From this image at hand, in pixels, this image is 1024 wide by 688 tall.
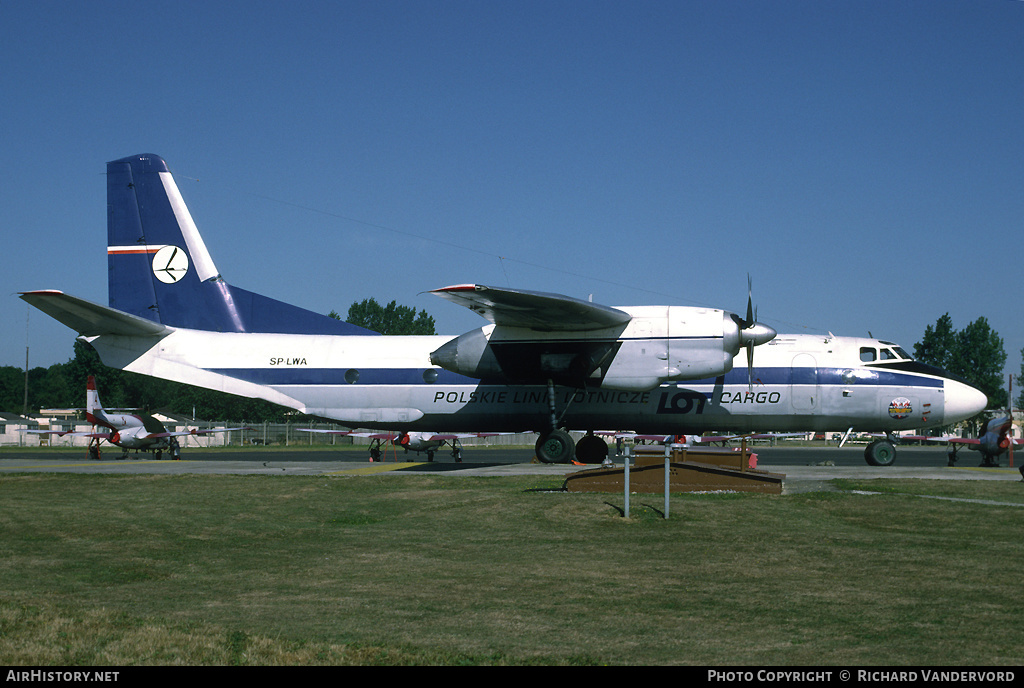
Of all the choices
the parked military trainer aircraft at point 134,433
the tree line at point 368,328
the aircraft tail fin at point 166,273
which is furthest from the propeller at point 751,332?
the tree line at point 368,328

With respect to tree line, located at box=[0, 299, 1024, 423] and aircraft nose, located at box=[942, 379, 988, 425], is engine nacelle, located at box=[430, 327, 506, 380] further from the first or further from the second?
tree line, located at box=[0, 299, 1024, 423]

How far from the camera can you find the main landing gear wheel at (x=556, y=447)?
23.4 meters

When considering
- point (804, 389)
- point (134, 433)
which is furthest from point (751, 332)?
point (134, 433)

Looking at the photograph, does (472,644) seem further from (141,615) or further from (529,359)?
(529,359)

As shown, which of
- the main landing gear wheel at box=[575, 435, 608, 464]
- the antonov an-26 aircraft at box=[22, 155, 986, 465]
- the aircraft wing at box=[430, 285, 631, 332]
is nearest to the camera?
the aircraft wing at box=[430, 285, 631, 332]

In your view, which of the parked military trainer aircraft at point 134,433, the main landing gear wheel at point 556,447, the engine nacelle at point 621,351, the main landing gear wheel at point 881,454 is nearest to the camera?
the engine nacelle at point 621,351

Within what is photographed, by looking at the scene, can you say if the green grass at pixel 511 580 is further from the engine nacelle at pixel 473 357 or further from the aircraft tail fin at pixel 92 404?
the aircraft tail fin at pixel 92 404

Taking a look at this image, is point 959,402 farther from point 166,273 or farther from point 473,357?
point 166,273

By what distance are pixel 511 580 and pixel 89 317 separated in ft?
69.5

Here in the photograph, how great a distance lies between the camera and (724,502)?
1446 centimetres

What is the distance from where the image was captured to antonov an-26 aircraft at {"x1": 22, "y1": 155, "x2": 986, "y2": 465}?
73.4ft

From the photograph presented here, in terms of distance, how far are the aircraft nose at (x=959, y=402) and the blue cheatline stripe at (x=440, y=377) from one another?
41 cm

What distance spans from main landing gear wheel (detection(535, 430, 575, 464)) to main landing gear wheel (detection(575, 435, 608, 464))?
176 centimetres

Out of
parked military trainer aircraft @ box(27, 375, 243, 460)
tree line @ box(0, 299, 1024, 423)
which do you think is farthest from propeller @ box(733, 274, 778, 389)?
tree line @ box(0, 299, 1024, 423)
